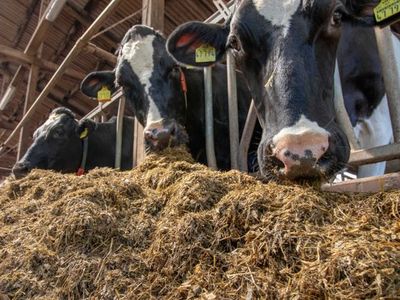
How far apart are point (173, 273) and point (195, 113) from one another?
2900 mm

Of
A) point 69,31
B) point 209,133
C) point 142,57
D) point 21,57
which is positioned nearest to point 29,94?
point 21,57

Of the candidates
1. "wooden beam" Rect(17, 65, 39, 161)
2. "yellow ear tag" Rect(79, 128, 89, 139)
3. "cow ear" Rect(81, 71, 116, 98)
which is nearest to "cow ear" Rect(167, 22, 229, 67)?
"cow ear" Rect(81, 71, 116, 98)

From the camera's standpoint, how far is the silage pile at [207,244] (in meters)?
1.23

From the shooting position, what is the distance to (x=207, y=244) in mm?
1578

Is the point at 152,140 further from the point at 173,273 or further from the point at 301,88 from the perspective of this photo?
the point at 173,273

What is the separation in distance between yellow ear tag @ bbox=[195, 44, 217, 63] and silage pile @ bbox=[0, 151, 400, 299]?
58.8 inches

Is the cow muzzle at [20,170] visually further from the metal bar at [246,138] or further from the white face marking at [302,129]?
the white face marking at [302,129]

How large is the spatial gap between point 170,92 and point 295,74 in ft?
6.95

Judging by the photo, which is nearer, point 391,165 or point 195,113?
point 391,165

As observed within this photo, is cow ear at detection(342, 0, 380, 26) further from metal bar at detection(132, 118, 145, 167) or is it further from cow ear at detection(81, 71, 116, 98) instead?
cow ear at detection(81, 71, 116, 98)

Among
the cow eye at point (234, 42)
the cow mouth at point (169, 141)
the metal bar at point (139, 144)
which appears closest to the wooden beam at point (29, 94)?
the metal bar at point (139, 144)

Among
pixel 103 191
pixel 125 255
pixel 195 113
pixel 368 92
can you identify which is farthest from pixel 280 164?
pixel 195 113

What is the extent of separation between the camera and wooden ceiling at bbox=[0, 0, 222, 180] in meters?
7.45

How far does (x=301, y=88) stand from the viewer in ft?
6.35
